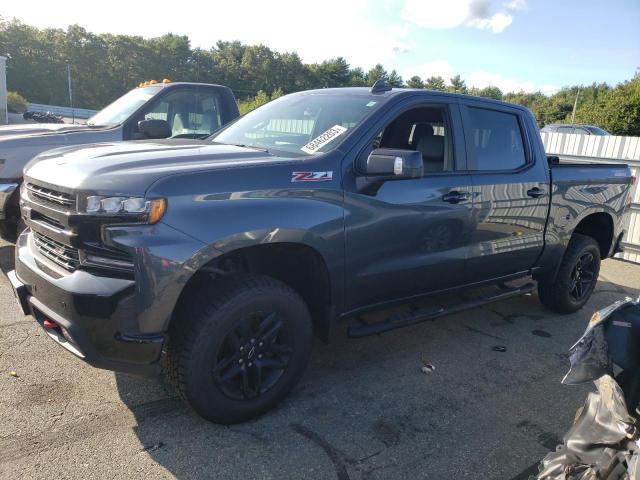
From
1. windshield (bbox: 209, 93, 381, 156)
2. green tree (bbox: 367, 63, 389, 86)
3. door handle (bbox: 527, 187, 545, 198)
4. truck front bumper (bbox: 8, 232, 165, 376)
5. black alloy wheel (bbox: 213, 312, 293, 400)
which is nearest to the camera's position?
truck front bumper (bbox: 8, 232, 165, 376)

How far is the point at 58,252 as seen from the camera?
2.73 metres

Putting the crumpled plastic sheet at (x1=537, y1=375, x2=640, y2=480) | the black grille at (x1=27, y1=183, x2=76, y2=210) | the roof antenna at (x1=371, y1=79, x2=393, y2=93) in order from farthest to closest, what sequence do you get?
1. the roof antenna at (x1=371, y1=79, x2=393, y2=93)
2. the black grille at (x1=27, y1=183, x2=76, y2=210)
3. the crumpled plastic sheet at (x1=537, y1=375, x2=640, y2=480)

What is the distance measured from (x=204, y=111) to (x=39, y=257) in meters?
4.26

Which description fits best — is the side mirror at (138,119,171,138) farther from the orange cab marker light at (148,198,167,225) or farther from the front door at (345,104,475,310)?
the orange cab marker light at (148,198,167,225)

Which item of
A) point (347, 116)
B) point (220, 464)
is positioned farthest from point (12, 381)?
point (347, 116)

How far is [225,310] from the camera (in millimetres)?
2680

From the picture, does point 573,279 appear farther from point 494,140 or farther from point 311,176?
point 311,176

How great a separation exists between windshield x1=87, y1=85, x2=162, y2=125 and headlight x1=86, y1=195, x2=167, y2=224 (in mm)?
4154

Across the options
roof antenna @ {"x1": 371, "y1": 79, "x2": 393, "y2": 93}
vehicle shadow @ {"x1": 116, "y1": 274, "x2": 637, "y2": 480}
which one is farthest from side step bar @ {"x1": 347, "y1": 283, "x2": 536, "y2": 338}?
roof antenna @ {"x1": 371, "y1": 79, "x2": 393, "y2": 93}

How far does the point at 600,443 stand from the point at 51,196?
110 inches

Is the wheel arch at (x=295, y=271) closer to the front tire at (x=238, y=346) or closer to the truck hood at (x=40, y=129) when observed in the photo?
the front tire at (x=238, y=346)

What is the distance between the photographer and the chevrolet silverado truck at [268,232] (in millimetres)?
2461

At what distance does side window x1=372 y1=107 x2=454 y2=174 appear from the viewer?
3.85 meters

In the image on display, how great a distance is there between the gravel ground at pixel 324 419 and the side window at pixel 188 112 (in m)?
3.04
